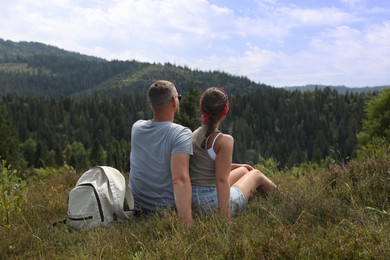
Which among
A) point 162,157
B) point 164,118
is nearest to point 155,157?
point 162,157

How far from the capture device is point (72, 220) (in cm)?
426

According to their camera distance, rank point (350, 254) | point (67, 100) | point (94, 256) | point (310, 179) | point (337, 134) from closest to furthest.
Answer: point (350, 254) → point (94, 256) → point (310, 179) → point (337, 134) → point (67, 100)

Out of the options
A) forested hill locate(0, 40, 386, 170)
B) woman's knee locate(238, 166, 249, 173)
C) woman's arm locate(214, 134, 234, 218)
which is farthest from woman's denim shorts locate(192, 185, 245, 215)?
forested hill locate(0, 40, 386, 170)

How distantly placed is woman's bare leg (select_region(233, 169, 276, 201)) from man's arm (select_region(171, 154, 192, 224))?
1.16 meters

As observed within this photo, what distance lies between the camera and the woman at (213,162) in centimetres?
420

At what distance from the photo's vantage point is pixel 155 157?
440 cm

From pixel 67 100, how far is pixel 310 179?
146181 mm

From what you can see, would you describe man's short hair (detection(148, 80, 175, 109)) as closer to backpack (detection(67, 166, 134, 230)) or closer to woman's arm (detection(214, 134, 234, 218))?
woman's arm (detection(214, 134, 234, 218))

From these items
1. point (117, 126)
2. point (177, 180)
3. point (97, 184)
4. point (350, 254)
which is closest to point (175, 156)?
point (177, 180)

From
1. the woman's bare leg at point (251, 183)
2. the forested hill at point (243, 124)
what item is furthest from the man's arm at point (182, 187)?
the forested hill at point (243, 124)

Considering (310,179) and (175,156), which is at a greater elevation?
(175,156)

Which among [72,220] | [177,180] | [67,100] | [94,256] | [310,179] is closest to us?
[94,256]

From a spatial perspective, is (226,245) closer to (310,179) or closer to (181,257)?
(181,257)

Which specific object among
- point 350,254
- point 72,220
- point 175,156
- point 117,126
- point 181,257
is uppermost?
point 175,156
